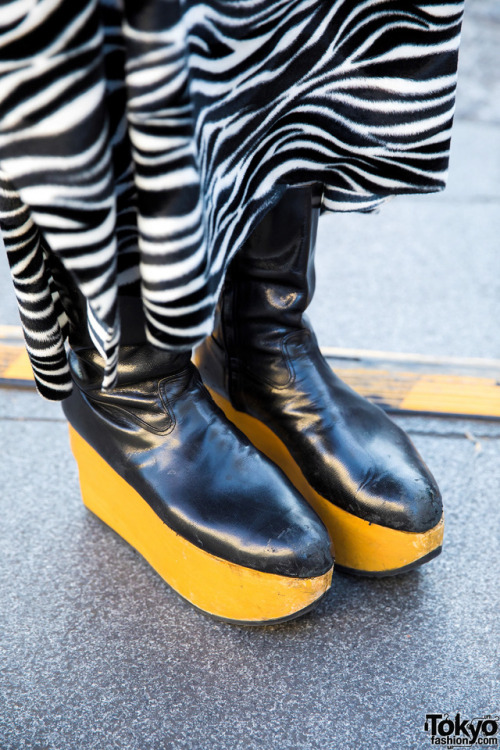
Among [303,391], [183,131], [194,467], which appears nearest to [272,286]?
[303,391]

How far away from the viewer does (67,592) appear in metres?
0.72

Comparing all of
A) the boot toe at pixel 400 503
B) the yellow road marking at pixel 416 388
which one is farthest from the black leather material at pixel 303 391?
the yellow road marking at pixel 416 388

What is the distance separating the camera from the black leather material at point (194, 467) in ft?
2.11

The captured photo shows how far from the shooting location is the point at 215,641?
0.66 m

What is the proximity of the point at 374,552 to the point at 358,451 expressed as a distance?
0.10 m

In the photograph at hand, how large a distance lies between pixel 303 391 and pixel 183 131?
1.25 feet

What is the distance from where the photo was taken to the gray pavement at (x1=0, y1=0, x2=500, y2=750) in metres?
0.58

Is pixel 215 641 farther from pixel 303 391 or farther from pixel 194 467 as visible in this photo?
pixel 303 391

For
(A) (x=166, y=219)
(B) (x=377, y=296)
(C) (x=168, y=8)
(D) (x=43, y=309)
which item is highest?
(C) (x=168, y=8)

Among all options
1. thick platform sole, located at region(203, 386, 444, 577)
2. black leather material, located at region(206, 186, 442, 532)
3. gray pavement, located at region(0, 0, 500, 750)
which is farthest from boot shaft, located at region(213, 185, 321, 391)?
gray pavement, located at region(0, 0, 500, 750)

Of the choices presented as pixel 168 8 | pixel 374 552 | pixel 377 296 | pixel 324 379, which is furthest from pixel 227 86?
pixel 377 296

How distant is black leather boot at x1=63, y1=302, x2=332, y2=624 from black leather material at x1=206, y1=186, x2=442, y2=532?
6cm

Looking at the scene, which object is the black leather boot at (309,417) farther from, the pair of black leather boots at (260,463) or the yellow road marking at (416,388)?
the yellow road marking at (416,388)

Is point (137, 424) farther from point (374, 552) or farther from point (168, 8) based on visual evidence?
point (168, 8)
